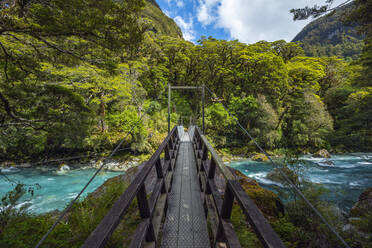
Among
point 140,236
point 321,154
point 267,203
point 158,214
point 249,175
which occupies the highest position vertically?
point 140,236

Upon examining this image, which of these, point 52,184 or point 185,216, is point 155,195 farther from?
point 52,184

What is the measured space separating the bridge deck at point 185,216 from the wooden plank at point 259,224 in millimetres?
969

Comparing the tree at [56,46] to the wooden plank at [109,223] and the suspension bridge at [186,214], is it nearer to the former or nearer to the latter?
the suspension bridge at [186,214]

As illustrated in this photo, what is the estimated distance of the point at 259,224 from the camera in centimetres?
88

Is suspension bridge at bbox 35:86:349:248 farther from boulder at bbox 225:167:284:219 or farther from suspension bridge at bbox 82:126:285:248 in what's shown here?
boulder at bbox 225:167:284:219

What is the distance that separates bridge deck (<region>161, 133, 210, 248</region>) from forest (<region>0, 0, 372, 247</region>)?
2.15 ft

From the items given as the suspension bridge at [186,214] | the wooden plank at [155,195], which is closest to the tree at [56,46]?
the suspension bridge at [186,214]

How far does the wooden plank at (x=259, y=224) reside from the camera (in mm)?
777

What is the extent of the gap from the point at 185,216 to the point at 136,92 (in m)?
13.0

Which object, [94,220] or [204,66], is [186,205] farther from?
[204,66]

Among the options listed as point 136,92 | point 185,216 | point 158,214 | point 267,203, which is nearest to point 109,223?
point 158,214

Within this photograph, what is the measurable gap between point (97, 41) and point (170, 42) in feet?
54.8

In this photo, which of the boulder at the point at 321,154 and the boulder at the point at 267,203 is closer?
the boulder at the point at 267,203

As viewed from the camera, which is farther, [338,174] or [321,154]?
[321,154]
